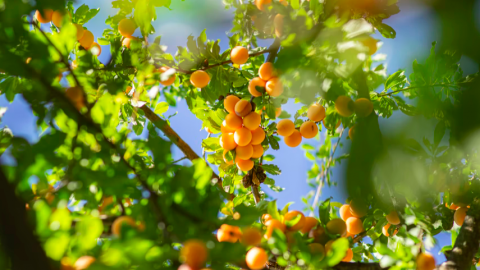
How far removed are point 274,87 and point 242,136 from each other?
0.40 m

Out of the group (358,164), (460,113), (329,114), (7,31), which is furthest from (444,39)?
(329,114)

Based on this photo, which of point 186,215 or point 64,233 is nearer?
point 64,233

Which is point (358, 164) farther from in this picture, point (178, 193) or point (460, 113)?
point (178, 193)

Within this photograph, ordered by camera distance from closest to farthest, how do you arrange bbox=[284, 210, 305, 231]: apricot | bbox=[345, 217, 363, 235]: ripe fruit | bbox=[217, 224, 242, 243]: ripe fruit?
bbox=[217, 224, 242, 243]: ripe fruit
bbox=[284, 210, 305, 231]: apricot
bbox=[345, 217, 363, 235]: ripe fruit

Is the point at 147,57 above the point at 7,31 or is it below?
above

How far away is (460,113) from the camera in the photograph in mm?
656

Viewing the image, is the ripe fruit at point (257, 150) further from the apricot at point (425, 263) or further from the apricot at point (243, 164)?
the apricot at point (425, 263)

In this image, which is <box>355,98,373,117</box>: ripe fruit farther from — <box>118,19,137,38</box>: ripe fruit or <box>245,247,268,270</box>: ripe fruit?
<box>118,19,137,38</box>: ripe fruit

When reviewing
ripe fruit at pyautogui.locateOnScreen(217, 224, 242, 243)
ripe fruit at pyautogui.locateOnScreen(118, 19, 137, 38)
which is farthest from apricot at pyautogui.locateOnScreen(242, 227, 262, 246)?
ripe fruit at pyautogui.locateOnScreen(118, 19, 137, 38)

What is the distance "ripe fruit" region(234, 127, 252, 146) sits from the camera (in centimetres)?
205

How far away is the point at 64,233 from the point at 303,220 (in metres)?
1.02

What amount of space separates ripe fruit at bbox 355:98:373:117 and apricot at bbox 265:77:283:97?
0.44 metres

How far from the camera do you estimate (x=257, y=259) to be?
1150 mm

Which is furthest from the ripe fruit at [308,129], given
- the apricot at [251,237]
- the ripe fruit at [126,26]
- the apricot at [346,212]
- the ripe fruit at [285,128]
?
the ripe fruit at [126,26]
